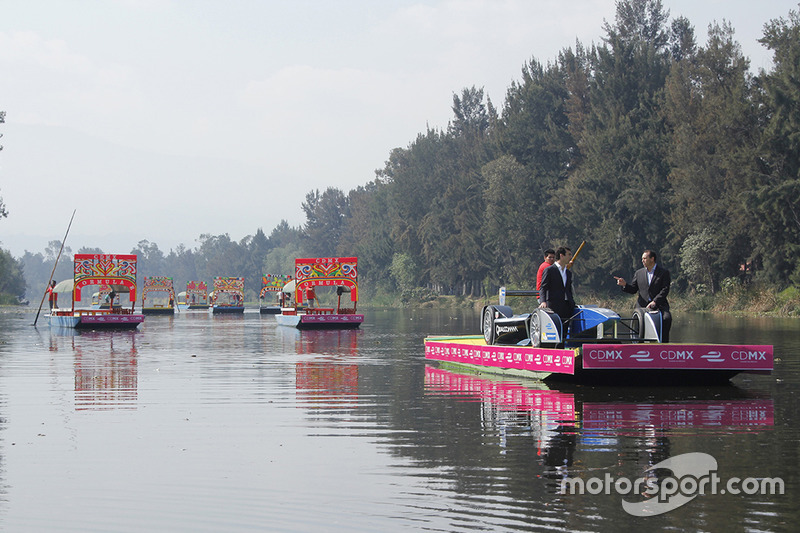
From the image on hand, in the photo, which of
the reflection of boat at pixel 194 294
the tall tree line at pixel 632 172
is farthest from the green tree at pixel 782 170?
the reflection of boat at pixel 194 294

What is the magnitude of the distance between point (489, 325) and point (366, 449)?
36.7 ft

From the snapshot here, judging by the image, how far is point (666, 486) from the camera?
31.6ft

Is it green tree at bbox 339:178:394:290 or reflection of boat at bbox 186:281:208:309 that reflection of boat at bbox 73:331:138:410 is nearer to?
reflection of boat at bbox 186:281:208:309

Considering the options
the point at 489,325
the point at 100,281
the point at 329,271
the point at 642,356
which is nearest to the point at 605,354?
the point at 642,356

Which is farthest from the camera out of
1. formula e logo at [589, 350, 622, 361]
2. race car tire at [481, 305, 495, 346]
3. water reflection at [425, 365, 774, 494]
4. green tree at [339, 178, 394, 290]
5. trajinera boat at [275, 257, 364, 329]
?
green tree at [339, 178, 394, 290]

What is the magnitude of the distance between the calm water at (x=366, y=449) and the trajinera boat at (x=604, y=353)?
0.41 meters

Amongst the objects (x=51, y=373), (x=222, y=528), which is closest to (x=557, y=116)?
(x=51, y=373)

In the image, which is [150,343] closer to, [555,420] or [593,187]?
[555,420]

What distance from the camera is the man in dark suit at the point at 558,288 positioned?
64.6 feet

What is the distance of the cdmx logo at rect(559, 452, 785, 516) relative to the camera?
8.97 m

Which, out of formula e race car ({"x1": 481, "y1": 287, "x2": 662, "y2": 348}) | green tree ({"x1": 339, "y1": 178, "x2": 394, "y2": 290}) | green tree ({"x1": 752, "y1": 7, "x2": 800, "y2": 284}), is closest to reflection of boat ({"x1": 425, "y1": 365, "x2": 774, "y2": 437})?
formula e race car ({"x1": 481, "y1": 287, "x2": 662, "y2": 348})

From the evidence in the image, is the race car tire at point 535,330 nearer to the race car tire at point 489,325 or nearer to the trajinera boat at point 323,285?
the race car tire at point 489,325

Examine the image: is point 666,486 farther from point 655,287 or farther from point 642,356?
point 655,287

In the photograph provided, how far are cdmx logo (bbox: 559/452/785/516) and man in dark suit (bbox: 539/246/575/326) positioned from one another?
9.37 metres
